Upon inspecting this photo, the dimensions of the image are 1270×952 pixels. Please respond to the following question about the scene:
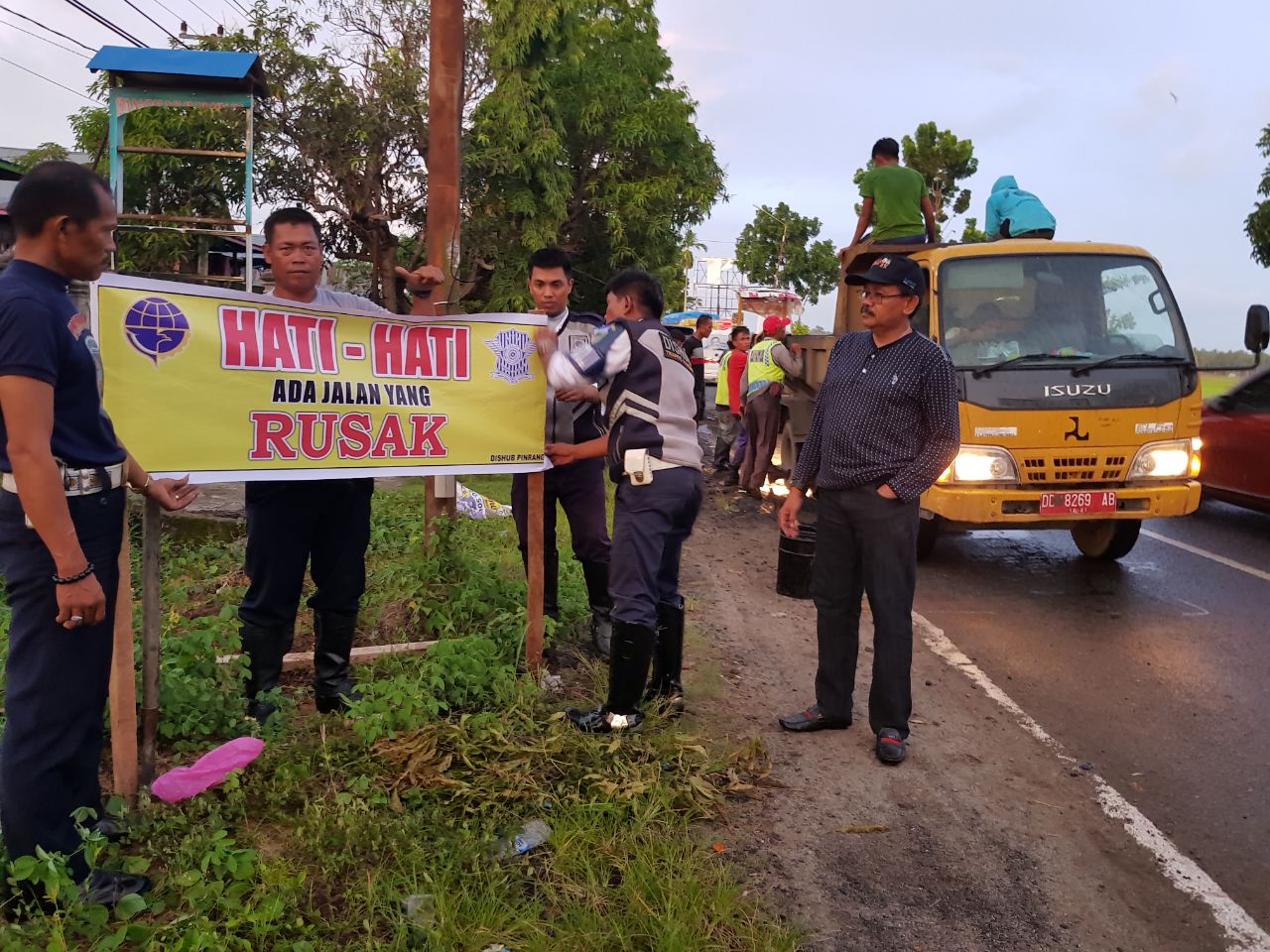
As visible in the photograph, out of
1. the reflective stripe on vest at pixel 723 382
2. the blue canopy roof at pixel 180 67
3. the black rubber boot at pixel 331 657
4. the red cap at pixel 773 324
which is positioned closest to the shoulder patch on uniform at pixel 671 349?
the black rubber boot at pixel 331 657

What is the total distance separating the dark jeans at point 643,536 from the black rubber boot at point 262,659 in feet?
4.56

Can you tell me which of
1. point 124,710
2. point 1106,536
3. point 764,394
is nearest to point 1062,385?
point 1106,536

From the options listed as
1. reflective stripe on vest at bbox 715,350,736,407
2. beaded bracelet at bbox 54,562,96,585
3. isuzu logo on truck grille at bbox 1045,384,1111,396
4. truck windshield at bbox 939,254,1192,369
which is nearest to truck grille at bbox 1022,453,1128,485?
isuzu logo on truck grille at bbox 1045,384,1111,396

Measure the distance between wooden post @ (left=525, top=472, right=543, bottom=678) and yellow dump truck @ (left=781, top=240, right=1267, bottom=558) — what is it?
3.08 meters

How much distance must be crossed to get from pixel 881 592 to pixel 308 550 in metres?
2.41

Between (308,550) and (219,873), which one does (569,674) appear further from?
(219,873)

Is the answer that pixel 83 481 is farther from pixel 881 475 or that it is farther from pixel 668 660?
pixel 881 475

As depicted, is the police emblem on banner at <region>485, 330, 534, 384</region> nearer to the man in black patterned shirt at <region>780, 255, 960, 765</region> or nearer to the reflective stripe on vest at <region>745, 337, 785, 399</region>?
the man in black patterned shirt at <region>780, 255, 960, 765</region>

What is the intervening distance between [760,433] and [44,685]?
885 centimetres

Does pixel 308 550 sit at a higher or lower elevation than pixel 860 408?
lower

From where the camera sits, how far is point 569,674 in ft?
16.0

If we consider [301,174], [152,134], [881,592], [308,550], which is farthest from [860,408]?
[301,174]

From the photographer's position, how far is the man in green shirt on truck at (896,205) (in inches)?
332

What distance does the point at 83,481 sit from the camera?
2705mm
